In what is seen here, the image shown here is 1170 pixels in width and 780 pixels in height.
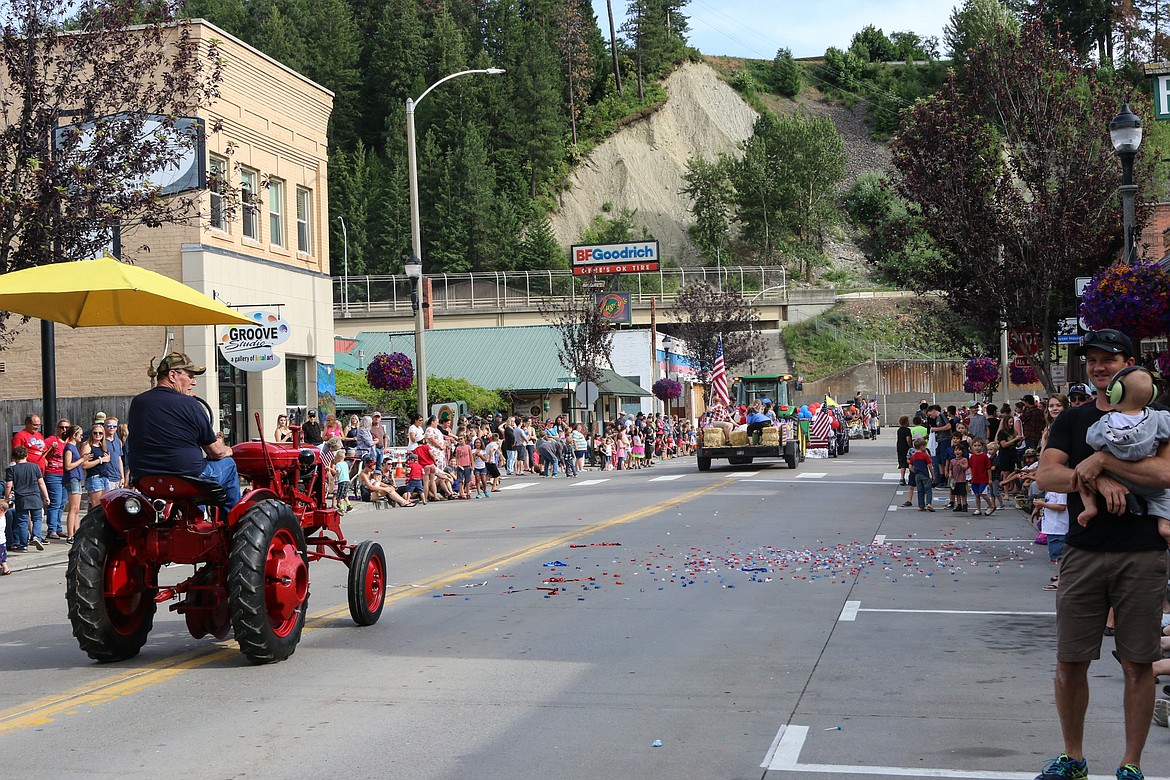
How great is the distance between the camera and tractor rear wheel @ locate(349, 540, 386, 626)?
10.1 metres

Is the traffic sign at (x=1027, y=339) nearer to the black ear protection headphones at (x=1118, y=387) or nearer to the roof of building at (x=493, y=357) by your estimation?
the black ear protection headphones at (x=1118, y=387)

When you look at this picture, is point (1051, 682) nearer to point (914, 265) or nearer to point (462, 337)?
point (914, 265)

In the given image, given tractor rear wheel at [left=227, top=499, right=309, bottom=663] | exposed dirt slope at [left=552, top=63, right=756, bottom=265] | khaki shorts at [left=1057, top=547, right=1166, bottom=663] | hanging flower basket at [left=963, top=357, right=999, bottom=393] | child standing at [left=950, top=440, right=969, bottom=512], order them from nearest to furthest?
khaki shorts at [left=1057, top=547, right=1166, bottom=663] < tractor rear wheel at [left=227, top=499, right=309, bottom=663] < child standing at [left=950, top=440, right=969, bottom=512] < hanging flower basket at [left=963, top=357, right=999, bottom=393] < exposed dirt slope at [left=552, top=63, right=756, bottom=265]

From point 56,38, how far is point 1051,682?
16289 mm

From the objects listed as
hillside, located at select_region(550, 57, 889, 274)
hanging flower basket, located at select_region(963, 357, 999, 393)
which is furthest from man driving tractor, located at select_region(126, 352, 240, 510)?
hillside, located at select_region(550, 57, 889, 274)

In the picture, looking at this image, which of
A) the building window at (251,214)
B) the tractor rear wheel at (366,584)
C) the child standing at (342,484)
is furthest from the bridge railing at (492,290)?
the tractor rear wheel at (366,584)

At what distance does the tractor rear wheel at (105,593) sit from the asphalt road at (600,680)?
0.62ft

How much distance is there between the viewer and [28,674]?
8648mm

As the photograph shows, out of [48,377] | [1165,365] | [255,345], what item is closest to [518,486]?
[255,345]

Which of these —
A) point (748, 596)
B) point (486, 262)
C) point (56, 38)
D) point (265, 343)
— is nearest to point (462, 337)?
point (486, 262)

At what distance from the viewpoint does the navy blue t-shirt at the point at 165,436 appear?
8.66m

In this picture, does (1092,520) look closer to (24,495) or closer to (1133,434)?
(1133,434)

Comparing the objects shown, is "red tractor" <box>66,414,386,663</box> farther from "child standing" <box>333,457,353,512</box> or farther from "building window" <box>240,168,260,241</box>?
"building window" <box>240,168,260,241</box>

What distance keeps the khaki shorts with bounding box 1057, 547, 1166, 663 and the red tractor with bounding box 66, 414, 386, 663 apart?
203 inches
